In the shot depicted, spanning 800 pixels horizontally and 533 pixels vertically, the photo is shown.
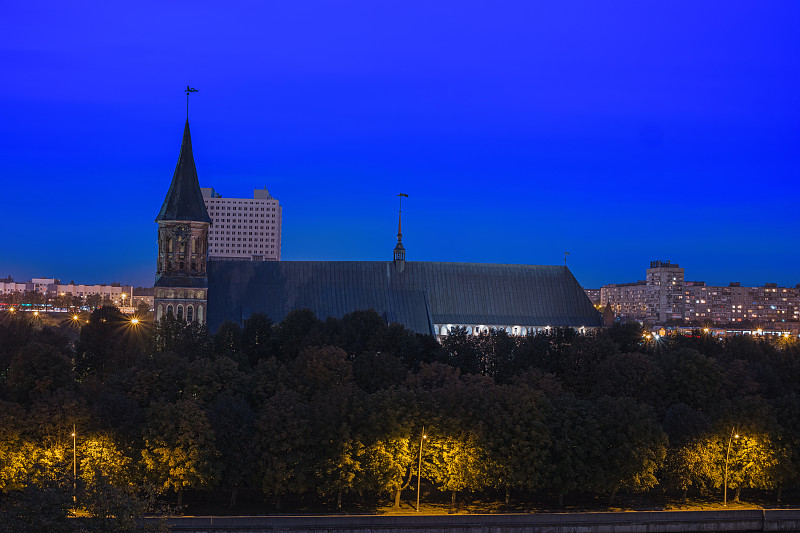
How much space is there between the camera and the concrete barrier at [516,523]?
42531mm

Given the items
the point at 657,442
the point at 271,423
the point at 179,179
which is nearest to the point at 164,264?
the point at 179,179

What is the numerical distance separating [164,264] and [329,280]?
17315 millimetres

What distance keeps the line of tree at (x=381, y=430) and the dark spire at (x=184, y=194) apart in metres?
28.8

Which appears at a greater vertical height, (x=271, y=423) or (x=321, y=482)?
(x=271, y=423)

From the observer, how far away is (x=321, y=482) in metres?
46.4

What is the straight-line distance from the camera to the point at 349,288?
292ft

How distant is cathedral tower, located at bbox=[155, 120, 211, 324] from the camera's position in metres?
81.2

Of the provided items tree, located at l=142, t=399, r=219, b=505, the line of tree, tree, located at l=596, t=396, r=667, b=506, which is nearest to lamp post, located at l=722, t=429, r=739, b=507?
the line of tree

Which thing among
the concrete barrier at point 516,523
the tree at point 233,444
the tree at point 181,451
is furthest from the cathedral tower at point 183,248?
the concrete barrier at point 516,523

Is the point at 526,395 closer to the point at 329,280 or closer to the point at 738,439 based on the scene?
the point at 738,439

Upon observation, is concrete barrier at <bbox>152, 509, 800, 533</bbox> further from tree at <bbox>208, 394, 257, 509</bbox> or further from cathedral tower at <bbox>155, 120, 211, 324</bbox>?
cathedral tower at <bbox>155, 120, 211, 324</bbox>

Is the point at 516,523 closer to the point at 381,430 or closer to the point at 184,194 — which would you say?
the point at 381,430

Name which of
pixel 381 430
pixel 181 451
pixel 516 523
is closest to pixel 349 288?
pixel 381 430

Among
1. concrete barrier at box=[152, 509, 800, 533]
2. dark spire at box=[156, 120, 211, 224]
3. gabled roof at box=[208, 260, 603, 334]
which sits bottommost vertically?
concrete barrier at box=[152, 509, 800, 533]
